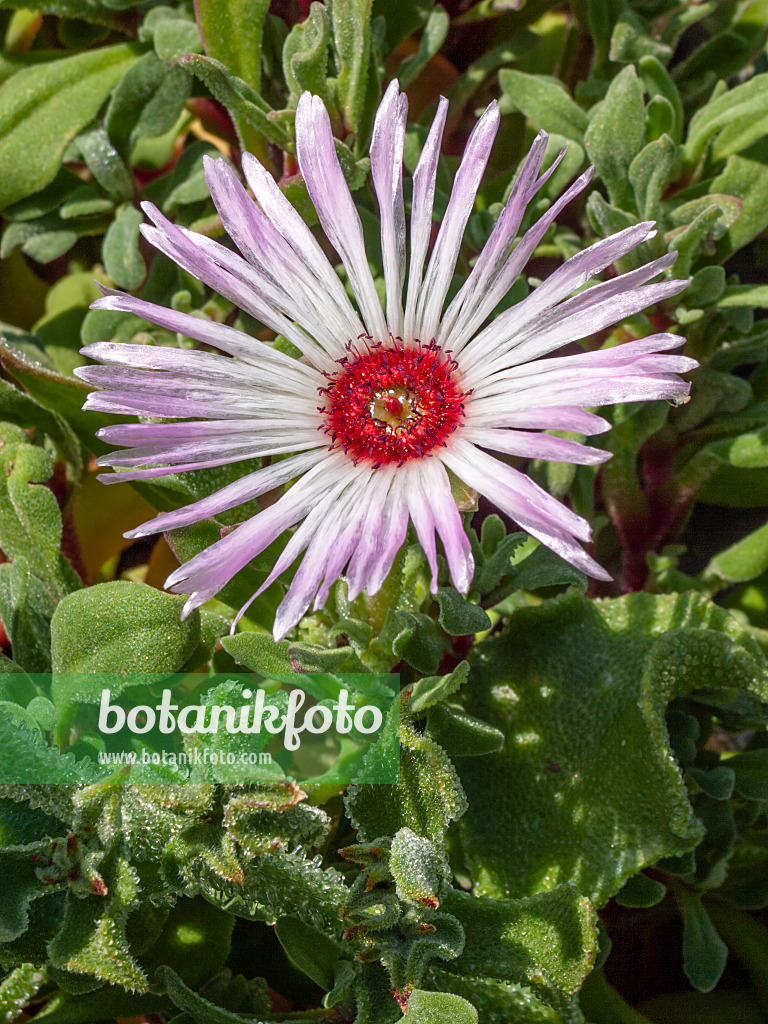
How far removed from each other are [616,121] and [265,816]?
0.69m

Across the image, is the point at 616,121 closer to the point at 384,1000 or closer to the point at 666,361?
the point at 666,361

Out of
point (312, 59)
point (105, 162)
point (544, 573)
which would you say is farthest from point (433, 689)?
point (105, 162)

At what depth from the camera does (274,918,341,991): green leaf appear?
764 mm

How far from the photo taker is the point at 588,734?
897mm

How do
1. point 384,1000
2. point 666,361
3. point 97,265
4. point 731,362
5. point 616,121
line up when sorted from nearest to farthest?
point 666,361 < point 384,1000 < point 616,121 < point 731,362 < point 97,265

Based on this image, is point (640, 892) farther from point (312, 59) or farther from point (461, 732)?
point (312, 59)

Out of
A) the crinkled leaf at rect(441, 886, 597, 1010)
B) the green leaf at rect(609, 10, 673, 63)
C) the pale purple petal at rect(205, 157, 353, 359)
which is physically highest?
the green leaf at rect(609, 10, 673, 63)

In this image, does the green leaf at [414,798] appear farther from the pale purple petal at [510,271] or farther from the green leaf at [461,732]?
the pale purple petal at [510,271]

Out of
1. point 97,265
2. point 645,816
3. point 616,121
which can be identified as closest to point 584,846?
point 645,816

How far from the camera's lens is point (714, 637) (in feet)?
2.73

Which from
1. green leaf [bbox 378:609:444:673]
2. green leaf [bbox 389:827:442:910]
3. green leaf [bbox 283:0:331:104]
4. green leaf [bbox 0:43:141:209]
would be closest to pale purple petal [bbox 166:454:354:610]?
green leaf [bbox 378:609:444:673]

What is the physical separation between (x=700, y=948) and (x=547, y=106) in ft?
2.67

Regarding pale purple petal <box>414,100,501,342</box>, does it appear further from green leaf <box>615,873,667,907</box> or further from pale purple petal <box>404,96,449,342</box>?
green leaf <box>615,873,667,907</box>

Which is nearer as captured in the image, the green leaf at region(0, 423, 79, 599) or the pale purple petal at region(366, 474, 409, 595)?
the pale purple petal at region(366, 474, 409, 595)
